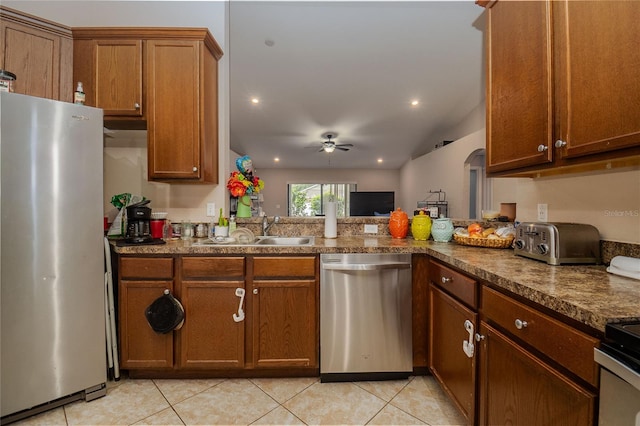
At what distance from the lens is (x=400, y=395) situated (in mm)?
1637

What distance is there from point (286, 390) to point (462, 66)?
143 inches

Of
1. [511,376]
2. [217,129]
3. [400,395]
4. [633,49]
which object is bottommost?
[400,395]

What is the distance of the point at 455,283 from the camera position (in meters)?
Answer: 1.38

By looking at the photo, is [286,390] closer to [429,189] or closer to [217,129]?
[217,129]

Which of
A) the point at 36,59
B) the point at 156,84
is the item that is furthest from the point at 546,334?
the point at 36,59

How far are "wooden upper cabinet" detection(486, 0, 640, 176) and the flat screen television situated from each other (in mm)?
5623

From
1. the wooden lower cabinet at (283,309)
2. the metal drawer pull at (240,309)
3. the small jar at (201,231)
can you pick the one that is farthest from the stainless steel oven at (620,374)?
the small jar at (201,231)

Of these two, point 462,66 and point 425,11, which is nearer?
point 425,11

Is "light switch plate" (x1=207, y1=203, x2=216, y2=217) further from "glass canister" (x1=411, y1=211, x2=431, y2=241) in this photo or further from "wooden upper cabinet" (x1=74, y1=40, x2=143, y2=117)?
"glass canister" (x1=411, y1=211, x2=431, y2=241)

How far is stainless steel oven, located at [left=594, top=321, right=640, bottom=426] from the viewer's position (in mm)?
613

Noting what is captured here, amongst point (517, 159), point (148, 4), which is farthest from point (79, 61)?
point (517, 159)

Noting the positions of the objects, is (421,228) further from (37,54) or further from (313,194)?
(313,194)

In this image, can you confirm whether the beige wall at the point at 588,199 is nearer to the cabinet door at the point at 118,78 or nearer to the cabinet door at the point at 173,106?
the cabinet door at the point at 173,106

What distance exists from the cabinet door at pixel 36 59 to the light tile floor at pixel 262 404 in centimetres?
207
